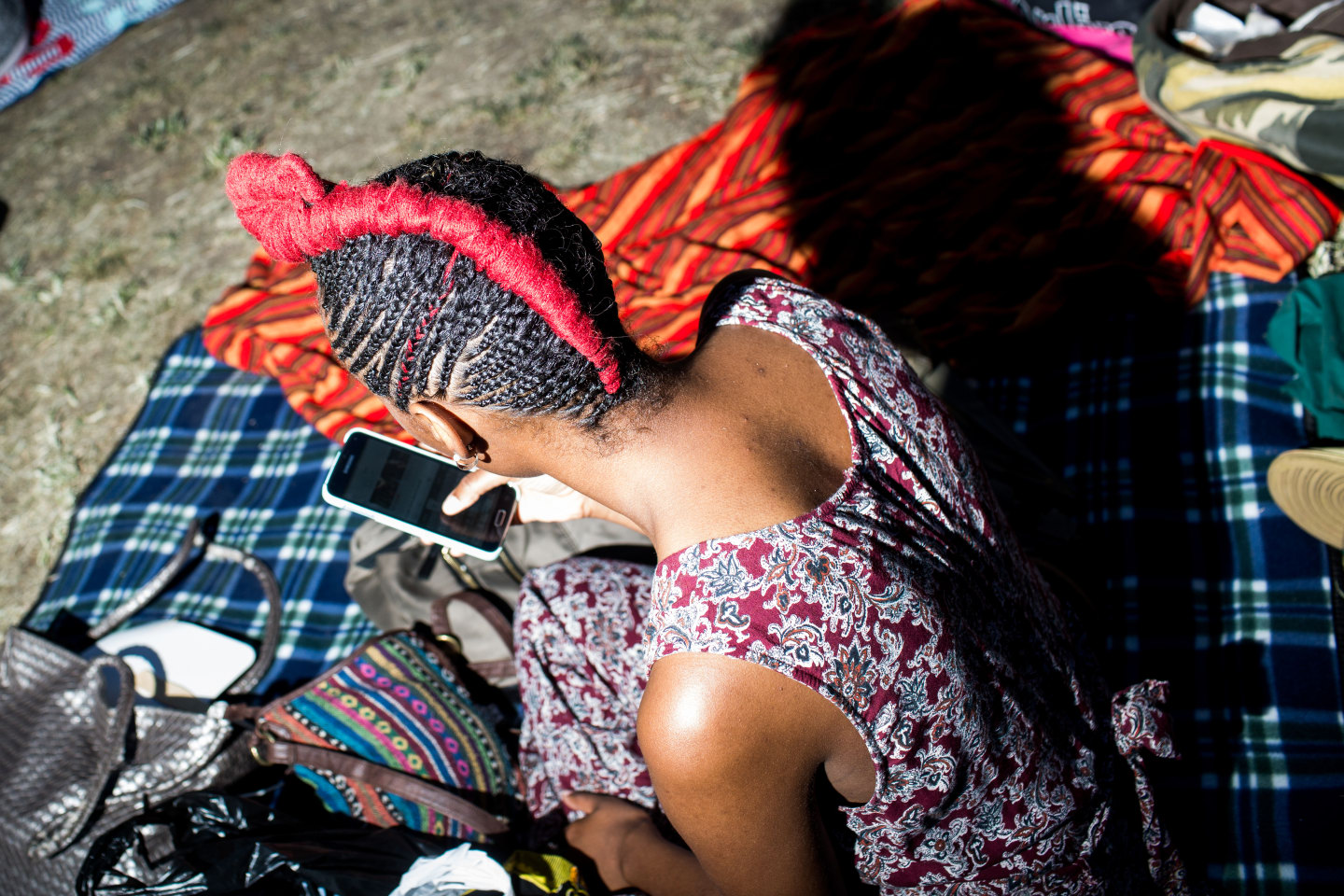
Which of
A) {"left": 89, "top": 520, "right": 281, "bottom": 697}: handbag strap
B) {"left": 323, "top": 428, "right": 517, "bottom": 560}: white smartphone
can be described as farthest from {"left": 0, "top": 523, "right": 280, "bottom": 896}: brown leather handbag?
{"left": 323, "top": 428, "right": 517, "bottom": 560}: white smartphone

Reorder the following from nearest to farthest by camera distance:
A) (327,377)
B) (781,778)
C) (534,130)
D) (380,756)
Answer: (781,778) → (380,756) → (327,377) → (534,130)

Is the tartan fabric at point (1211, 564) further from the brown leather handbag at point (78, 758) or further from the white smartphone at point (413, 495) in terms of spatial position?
the brown leather handbag at point (78, 758)

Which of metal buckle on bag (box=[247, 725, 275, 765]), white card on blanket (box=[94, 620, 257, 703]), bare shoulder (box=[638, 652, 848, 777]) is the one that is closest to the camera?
bare shoulder (box=[638, 652, 848, 777])

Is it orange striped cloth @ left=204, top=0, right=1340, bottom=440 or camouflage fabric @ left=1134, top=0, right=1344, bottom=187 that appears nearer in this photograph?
camouflage fabric @ left=1134, top=0, right=1344, bottom=187

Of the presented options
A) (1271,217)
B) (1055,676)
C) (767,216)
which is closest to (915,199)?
(767,216)

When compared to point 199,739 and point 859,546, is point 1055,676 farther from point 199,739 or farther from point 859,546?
point 199,739

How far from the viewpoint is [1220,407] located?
2.36 metres

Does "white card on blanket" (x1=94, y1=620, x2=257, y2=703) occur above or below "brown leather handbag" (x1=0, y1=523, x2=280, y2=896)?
below

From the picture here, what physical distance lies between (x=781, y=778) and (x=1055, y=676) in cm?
56

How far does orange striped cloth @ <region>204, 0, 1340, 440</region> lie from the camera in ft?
8.44

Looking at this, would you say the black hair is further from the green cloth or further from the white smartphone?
the green cloth

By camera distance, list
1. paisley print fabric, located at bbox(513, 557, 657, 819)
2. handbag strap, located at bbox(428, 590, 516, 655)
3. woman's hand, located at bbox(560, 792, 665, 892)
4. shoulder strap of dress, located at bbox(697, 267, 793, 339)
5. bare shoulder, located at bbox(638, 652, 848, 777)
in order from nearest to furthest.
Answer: bare shoulder, located at bbox(638, 652, 848, 777) → shoulder strap of dress, located at bbox(697, 267, 793, 339) → woman's hand, located at bbox(560, 792, 665, 892) → paisley print fabric, located at bbox(513, 557, 657, 819) → handbag strap, located at bbox(428, 590, 516, 655)

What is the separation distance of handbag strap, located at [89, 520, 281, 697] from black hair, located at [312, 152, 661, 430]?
144cm

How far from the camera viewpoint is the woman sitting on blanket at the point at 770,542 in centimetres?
114
